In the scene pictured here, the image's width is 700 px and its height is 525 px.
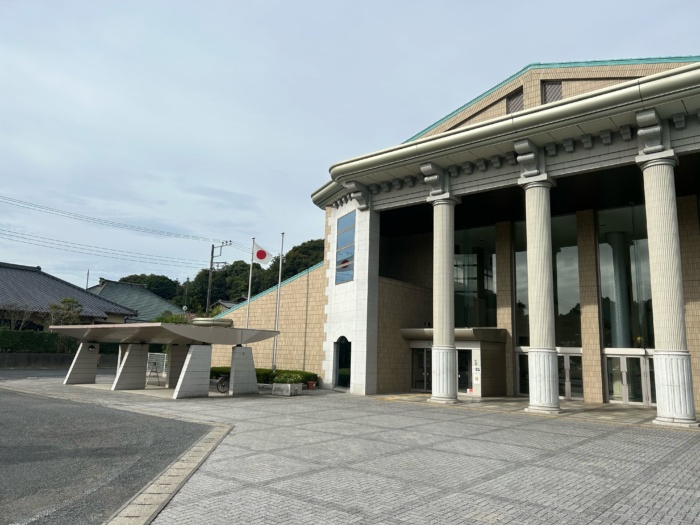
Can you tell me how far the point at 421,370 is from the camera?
1025 inches

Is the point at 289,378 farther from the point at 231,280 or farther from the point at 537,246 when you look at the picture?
the point at 231,280

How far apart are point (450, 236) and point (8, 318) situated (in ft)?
135

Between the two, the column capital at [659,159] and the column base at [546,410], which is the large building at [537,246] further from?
the column base at [546,410]

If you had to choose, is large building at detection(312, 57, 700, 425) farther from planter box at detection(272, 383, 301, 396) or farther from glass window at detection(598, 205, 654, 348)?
planter box at detection(272, 383, 301, 396)

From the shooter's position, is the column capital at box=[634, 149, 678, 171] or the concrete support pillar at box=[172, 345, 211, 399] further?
the concrete support pillar at box=[172, 345, 211, 399]

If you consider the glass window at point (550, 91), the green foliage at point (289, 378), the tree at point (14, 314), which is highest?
the glass window at point (550, 91)

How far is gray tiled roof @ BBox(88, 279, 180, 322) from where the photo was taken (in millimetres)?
68188

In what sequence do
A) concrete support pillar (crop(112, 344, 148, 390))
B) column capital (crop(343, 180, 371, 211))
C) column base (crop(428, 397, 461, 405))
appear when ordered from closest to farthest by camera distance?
column base (crop(428, 397, 461, 405)) < concrete support pillar (crop(112, 344, 148, 390)) < column capital (crop(343, 180, 371, 211))

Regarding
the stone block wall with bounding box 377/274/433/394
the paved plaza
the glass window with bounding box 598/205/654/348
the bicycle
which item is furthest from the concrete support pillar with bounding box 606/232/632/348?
the bicycle

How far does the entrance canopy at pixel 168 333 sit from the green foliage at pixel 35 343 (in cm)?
1934

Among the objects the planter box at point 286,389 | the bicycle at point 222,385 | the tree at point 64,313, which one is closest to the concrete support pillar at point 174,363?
the bicycle at point 222,385

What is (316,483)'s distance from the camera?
7.41 m

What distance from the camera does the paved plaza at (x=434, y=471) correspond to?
616 cm

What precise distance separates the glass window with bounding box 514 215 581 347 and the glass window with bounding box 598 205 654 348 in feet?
4.21
